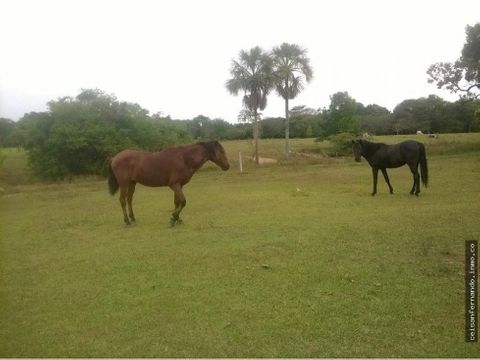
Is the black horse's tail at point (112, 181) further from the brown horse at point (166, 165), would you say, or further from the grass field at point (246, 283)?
the grass field at point (246, 283)

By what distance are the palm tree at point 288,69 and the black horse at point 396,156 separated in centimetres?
1631

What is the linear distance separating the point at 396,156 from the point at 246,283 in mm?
8821

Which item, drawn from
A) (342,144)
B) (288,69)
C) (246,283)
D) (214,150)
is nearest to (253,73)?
(288,69)

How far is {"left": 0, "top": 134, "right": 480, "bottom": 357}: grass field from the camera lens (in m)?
3.65

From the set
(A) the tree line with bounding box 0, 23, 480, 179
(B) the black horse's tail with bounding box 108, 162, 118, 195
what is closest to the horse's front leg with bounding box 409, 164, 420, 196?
(B) the black horse's tail with bounding box 108, 162, 118, 195

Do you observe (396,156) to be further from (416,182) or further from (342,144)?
(342,144)

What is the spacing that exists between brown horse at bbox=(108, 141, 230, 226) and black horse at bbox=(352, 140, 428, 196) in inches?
214

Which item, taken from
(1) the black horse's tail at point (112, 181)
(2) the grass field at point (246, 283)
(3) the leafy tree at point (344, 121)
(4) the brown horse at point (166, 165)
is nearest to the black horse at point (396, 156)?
(2) the grass field at point (246, 283)

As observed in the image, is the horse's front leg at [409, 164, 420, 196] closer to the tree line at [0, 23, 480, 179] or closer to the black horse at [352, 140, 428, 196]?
the black horse at [352, 140, 428, 196]

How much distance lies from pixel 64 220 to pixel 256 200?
5.20 m

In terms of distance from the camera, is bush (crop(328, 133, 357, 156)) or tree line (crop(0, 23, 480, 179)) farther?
bush (crop(328, 133, 357, 156))

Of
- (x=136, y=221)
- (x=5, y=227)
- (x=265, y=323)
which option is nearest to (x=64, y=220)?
(x=5, y=227)

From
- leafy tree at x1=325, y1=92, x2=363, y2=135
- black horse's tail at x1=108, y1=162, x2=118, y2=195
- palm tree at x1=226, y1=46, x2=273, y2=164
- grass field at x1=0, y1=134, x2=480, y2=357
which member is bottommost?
grass field at x1=0, y1=134, x2=480, y2=357

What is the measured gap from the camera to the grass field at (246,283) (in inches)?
144
